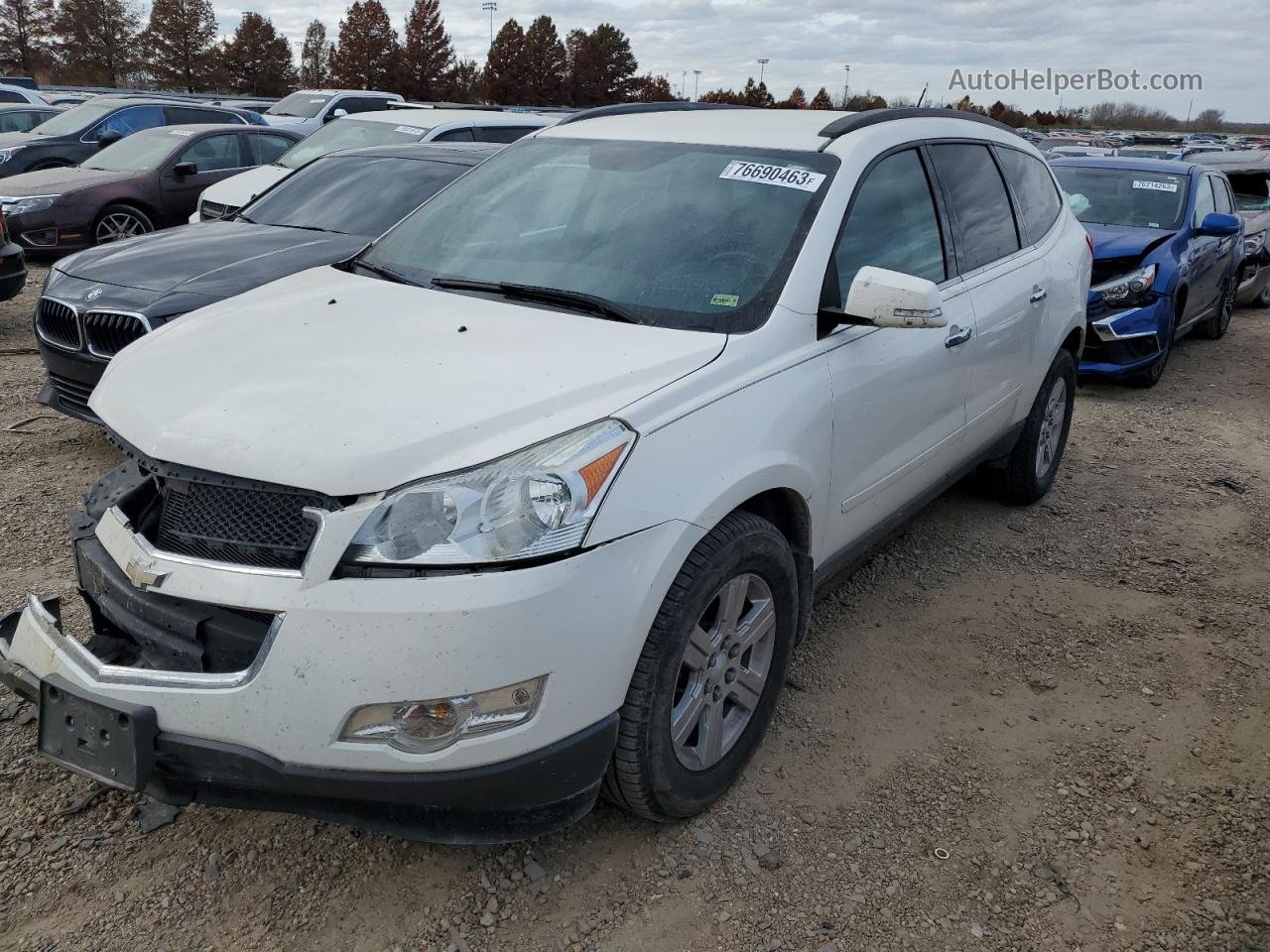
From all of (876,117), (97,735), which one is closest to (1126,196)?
(876,117)

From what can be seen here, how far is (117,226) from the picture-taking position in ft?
33.3

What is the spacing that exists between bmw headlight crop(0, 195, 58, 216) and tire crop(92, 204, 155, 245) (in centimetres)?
43

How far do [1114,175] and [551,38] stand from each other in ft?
204

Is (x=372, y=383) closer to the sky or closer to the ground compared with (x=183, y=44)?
closer to the ground

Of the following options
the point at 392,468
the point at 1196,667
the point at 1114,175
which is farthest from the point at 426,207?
the point at 1114,175

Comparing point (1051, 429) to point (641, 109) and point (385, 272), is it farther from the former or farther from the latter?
point (385, 272)

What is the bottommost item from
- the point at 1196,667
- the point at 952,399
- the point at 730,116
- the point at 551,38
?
the point at 1196,667

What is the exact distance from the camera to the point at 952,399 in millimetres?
3791

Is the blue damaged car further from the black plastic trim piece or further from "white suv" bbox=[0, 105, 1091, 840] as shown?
"white suv" bbox=[0, 105, 1091, 840]

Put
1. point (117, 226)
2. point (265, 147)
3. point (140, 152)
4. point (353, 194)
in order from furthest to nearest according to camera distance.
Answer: point (265, 147) → point (140, 152) → point (117, 226) → point (353, 194)

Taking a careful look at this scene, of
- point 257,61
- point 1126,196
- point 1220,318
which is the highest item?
point 257,61

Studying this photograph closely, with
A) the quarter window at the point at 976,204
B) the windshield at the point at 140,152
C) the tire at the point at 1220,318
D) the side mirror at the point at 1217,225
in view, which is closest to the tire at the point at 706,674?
the quarter window at the point at 976,204

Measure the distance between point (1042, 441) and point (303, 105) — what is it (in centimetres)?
1675

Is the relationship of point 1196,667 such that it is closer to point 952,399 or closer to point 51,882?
point 952,399
